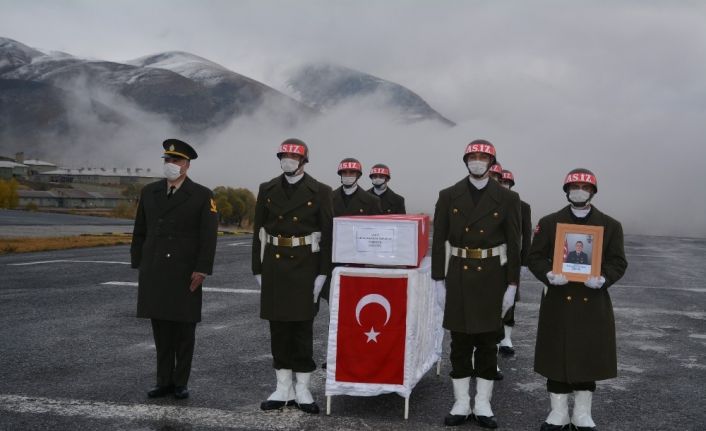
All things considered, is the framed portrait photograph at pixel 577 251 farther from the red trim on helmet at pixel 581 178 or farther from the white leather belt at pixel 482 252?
the white leather belt at pixel 482 252

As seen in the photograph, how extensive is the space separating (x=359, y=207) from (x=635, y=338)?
463 centimetres

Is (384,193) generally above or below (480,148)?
below

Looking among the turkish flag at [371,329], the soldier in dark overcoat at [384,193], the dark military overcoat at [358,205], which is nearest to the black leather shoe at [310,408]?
the turkish flag at [371,329]

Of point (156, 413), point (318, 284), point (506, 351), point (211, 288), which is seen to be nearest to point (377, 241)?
point (318, 284)

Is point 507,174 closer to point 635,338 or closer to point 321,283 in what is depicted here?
point 635,338

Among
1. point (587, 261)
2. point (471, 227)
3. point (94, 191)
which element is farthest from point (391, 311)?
point (94, 191)

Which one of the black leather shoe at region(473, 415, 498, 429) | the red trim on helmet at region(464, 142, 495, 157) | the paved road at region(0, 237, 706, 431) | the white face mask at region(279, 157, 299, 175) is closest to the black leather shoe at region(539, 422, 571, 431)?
the paved road at region(0, 237, 706, 431)

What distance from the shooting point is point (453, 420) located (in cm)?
568

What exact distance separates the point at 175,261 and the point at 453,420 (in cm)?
305

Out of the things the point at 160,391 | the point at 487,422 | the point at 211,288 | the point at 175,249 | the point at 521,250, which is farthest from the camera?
the point at 211,288

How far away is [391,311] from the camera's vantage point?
597 centimetres

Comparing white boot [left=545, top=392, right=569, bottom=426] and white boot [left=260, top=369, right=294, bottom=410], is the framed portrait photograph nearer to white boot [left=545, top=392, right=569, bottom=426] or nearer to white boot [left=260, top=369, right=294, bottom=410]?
white boot [left=545, top=392, right=569, bottom=426]

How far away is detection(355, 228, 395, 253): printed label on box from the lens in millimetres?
5895

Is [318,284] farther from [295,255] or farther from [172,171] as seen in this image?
[172,171]
